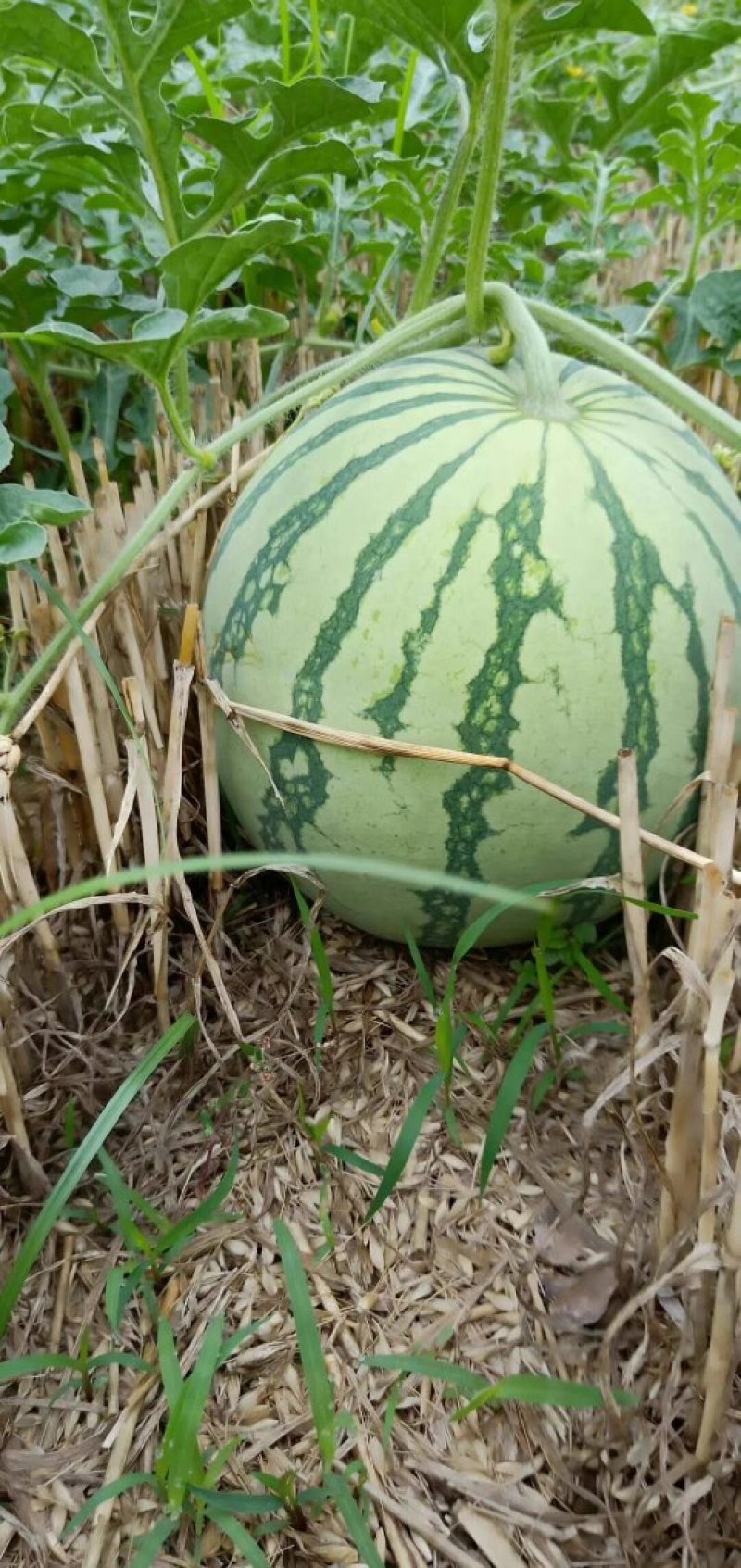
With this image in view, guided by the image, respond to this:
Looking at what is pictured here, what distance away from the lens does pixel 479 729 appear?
1.08m

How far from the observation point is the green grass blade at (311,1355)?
856 millimetres

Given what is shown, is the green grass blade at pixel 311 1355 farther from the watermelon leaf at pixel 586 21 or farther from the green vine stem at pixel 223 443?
the watermelon leaf at pixel 586 21

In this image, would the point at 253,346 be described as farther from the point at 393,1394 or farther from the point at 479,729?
the point at 393,1394

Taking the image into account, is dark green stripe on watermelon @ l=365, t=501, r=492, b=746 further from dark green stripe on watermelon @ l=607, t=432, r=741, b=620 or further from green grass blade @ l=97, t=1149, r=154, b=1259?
green grass blade @ l=97, t=1149, r=154, b=1259

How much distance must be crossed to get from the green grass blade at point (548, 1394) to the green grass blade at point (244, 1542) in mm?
180

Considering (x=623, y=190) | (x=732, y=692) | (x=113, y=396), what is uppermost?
(x=623, y=190)

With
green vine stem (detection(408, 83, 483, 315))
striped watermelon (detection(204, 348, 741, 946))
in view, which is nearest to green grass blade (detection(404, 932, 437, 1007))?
striped watermelon (detection(204, 348, 741, 946))

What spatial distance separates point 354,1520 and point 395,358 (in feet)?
3.99

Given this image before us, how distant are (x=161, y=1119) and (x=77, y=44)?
111cm

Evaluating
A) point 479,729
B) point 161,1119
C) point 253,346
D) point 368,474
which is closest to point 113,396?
point 253,346

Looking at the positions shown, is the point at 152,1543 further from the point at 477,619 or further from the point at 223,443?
the point at 223,443

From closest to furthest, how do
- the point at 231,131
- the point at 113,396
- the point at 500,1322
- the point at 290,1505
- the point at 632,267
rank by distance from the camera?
the point at 290,1505 → the point at 500,1322 → the point at 231,131 → the point at 113,396 → the point at 632,267

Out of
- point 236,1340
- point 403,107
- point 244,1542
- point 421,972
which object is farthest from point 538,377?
point 244,1542

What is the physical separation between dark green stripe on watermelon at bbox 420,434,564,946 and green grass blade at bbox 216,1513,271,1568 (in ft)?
2.06
